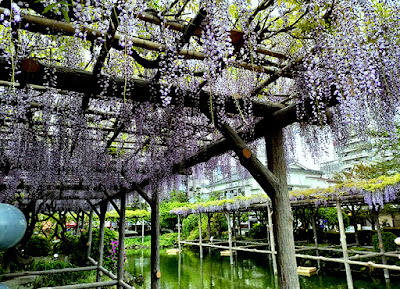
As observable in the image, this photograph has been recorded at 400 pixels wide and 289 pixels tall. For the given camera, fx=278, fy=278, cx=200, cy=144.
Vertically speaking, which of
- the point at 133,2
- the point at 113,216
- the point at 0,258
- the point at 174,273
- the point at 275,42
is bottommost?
the point at 174,273

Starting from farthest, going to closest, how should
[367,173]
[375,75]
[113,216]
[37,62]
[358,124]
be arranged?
[113,216]
[367,173]
[358,124]
[375,75]
[37,62]

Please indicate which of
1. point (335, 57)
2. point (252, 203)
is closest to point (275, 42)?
point (335, 57)

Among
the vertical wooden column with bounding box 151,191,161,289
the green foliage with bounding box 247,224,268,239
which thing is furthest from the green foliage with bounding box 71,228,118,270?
the green foliage with bounding box 247,224,268,239

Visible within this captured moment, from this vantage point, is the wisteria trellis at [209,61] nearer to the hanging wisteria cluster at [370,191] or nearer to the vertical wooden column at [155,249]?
A: the vertical wooden column at [155,249]

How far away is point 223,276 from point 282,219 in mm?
7978

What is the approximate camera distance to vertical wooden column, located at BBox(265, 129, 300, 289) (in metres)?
2.26

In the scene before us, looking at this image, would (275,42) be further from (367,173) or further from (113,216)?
(113,216)

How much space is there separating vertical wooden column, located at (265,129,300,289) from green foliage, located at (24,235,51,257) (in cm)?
1283

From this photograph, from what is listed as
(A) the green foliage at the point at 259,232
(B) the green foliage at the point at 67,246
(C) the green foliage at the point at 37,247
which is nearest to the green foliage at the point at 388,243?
(A) the green foliage at the point at 259,232

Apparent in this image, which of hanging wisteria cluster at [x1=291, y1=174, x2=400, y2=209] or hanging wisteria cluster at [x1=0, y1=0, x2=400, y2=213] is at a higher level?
hanging wisteria cluster at [x1=0, y1=0, x2=400, y2=213]

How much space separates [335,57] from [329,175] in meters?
27.4

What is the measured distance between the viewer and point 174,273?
9930 millimetres

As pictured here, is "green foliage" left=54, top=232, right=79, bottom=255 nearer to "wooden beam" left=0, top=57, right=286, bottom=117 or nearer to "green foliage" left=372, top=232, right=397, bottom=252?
"wooden beam" left=0, top=57, right=286, bottom=117

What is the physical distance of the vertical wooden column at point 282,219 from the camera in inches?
89.1
